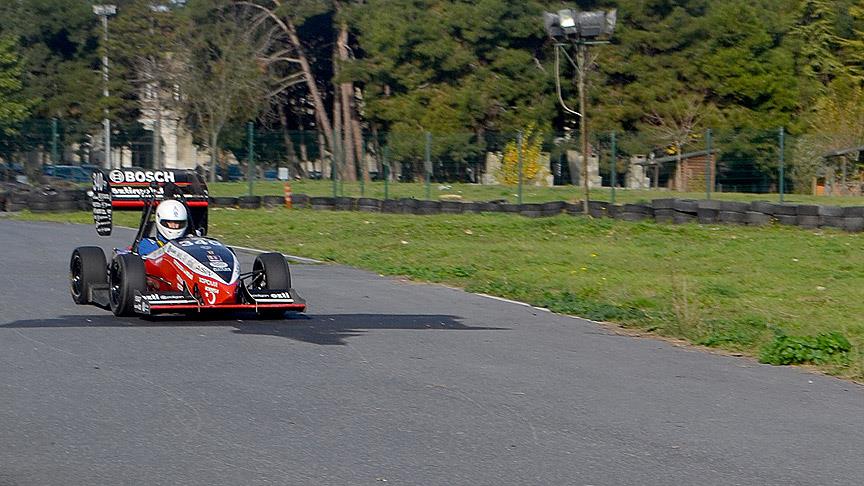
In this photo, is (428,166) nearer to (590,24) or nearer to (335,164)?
(335,164)

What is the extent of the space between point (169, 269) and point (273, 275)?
1.06 m

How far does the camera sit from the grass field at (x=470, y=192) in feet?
117

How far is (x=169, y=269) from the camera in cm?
1201

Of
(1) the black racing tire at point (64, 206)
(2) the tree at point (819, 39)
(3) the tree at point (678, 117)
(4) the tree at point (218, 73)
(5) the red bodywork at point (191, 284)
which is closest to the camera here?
(5) the red bodywork at point (191, 284)

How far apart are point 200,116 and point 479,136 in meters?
19.3

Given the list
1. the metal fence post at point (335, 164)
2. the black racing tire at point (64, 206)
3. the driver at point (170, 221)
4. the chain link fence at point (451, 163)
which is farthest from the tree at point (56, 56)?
the driver at point (170, 221)

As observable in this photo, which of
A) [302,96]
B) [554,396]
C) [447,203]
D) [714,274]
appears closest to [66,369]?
[554,396]

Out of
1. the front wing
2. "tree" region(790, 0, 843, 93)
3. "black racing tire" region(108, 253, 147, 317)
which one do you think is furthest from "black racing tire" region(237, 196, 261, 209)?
"tree" region(790, 0, 843, 93)

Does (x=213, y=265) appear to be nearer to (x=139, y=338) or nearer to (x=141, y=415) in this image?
(x=139, y=338)

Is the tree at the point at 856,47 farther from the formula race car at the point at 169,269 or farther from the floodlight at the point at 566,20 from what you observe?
the formula race car at the point at 169,269

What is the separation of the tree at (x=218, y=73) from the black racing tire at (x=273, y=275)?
1627 inches

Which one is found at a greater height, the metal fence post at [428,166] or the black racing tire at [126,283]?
the metal fence post at [428,166]

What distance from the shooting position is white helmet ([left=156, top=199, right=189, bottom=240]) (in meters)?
12.4

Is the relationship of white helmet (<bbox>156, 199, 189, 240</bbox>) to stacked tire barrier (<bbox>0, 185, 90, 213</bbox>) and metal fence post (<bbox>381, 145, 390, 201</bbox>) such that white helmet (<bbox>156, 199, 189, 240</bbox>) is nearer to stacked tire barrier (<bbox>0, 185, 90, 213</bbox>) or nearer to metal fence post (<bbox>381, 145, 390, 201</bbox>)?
stacked tire barrier (<bbox>0, 185, 90, 213</bbox>)
